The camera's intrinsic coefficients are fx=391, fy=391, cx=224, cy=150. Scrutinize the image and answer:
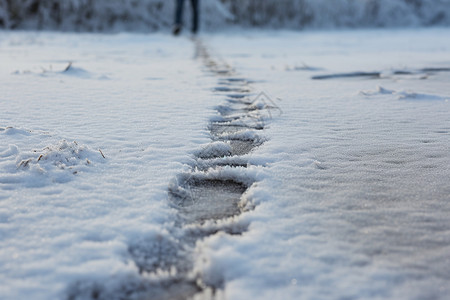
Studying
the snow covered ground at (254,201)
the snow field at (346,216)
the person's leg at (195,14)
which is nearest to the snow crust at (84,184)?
the snow covered ground at (254,201)

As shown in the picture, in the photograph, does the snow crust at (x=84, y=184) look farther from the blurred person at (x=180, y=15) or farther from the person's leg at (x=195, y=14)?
the person's leg at (x=195, y=14)

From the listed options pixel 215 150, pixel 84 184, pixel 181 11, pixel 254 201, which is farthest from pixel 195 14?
pixel 254 201

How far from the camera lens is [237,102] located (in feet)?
8.96

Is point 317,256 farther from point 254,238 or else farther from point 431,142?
point 431,142

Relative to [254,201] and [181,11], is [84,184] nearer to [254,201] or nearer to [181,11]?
[254,201]

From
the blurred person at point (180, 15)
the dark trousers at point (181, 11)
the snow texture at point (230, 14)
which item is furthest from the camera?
the snow texture at point (230, 14)

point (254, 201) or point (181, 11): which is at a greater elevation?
point (181, 11)

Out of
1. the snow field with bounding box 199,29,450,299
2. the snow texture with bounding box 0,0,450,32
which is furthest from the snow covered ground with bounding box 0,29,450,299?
the snow texture with bounding box 0,0,450,32

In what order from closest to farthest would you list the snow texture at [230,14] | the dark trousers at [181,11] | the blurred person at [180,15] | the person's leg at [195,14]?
the blurred person at [180,15]
the dark trousers at [181,11]
the person's leg at [195,14]
the snow texture at [230,14]

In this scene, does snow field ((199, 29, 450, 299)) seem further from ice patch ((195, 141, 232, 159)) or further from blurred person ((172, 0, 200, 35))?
blurred person ((172, 0, 200, 35))

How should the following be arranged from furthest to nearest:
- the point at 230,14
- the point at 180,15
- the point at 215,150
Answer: the point at 230,14, the point at 180,15, the point at 215,150

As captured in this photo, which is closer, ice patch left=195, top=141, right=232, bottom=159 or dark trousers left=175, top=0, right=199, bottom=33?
ice patch left=195, top=141, right=232, bottom=159

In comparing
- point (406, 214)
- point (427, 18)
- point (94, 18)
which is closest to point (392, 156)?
point (406, 214)

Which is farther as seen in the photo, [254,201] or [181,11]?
[181,11]
